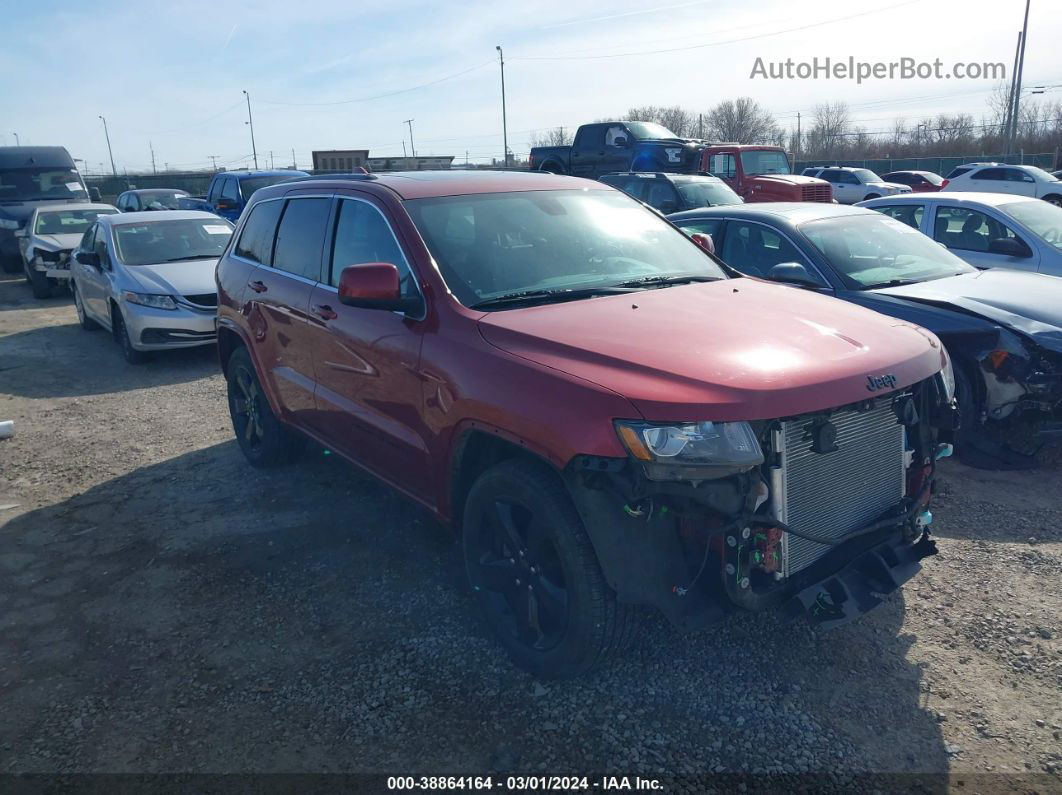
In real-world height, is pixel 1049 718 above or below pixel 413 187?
below

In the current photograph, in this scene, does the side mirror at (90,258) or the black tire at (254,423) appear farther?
the side mirror at (90,258)

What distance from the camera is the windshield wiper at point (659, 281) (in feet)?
13.1

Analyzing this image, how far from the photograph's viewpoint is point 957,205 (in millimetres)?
7875

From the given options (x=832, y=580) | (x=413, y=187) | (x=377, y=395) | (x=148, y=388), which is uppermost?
(x=413, y=187)

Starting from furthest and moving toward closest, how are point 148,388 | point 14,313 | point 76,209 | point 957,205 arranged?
1. point 76,209
2. point 14,313
3. point 148,388
4. point 957,205

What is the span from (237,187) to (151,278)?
26.9 feet

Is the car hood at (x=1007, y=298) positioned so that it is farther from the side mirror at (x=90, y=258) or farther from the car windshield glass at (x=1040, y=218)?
the side mirror at (x=90, y=258)

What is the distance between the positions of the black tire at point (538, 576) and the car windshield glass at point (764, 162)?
53.5 ft

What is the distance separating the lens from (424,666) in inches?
138

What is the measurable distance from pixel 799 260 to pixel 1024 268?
8.59 ft

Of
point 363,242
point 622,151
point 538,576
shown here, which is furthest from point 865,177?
point 538,576

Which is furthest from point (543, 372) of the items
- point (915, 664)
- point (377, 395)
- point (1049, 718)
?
point (1049, 718)

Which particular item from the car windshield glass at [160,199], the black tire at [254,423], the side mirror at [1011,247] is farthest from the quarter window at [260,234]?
the car windshield glass at [160,199]

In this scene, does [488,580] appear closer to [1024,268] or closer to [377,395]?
[377,395]
